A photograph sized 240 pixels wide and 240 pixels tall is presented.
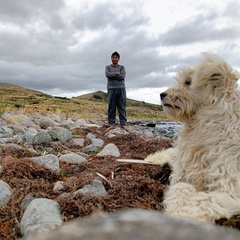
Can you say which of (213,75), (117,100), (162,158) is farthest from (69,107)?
(213,75)

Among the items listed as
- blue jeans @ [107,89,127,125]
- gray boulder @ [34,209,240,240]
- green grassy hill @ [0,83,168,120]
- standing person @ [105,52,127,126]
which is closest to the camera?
gray boulder @ [34,209,240,240]

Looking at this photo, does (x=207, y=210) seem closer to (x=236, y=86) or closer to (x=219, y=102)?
(x=219, y=102)

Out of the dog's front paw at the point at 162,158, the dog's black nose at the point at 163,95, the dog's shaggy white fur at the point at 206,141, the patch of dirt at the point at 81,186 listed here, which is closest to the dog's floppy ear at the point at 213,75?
the dog's shaggy white fur at the point at 206,141

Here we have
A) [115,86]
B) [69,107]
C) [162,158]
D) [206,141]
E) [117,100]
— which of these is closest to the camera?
[206,141]

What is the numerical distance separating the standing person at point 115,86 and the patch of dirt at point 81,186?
9534mm

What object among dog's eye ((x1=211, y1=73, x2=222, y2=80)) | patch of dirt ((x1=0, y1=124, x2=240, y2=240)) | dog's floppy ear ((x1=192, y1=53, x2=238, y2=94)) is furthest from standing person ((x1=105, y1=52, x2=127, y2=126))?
dog's eye ((x1=211, y1=73, x2=222, y2=80))

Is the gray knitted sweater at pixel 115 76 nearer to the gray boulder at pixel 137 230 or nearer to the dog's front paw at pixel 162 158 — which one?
the dog's front paw at pixel 162 158

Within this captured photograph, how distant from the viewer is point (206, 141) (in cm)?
454

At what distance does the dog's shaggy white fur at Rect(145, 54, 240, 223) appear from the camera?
3.82m

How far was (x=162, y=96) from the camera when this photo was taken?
5113 mm

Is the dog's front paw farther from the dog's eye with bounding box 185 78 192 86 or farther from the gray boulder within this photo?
the gray boulder

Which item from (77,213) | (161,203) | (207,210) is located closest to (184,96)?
(161,203)

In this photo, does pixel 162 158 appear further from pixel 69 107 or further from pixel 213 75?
pixel 69 107

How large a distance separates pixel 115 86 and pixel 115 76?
0.57 metres
